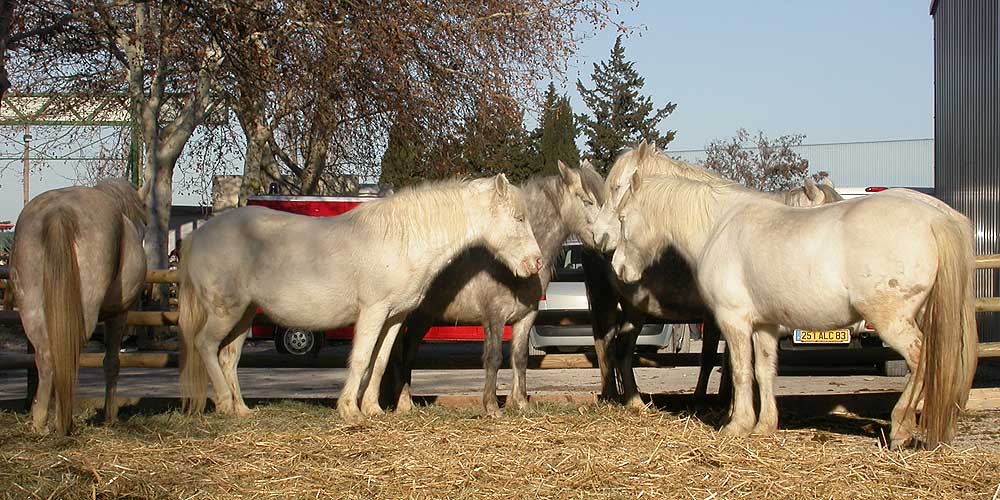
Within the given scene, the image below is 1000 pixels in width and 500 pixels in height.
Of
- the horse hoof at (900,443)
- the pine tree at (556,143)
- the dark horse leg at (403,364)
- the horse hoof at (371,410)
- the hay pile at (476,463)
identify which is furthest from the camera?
the pine tree at (556,143)

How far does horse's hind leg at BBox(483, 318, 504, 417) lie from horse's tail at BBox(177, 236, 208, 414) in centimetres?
219

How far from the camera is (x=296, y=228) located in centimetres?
807

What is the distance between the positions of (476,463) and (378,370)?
95.6 inches

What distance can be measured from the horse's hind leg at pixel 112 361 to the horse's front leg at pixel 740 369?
4.23 meters

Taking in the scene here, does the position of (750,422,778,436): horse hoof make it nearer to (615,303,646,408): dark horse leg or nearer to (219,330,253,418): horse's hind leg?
(615,303,646,408): dark horse leg

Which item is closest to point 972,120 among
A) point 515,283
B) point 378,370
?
point 515,283

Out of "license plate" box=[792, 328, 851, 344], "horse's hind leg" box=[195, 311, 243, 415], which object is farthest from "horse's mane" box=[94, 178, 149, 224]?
"license plate" box=[792, 328, 851, 344]

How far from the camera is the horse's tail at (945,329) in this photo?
19.0ft

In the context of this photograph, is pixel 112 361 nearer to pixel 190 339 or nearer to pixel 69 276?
pixel 190 339

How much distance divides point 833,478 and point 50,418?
483 cm

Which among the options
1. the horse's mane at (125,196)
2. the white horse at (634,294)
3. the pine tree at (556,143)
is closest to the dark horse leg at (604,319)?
the white horse at (634,294)

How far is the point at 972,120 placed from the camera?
14742 mm

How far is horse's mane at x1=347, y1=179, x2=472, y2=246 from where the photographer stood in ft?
26.1

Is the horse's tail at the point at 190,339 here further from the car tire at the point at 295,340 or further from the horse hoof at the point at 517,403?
the car tire at the point at 295,340
